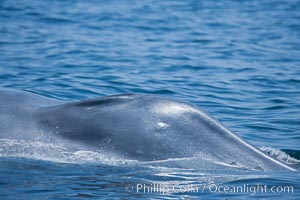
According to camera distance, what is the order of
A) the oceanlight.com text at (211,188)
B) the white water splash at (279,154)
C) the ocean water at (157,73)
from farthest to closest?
the white water splash at (279,154) → the ocean water at (157,73) → the oceanlight.com text at (211,188)

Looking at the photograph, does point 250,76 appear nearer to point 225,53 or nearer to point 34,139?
point 225,53

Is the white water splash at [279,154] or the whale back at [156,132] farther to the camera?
the white water splash at [279,154]

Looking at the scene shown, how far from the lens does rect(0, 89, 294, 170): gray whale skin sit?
6348 mm

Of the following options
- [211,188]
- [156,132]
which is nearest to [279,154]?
[211,188]

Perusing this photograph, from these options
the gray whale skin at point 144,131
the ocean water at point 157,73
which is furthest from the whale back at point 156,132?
the ocean water at point 157,73

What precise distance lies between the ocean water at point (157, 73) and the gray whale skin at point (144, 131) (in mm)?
157

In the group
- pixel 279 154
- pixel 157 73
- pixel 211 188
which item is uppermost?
pixel 157 73

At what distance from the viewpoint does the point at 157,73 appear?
16703mm

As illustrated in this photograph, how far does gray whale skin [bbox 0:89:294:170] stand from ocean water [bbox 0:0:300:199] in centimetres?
16

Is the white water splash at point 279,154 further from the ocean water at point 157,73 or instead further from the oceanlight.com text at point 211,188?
the oceanlight.com text at point 211,188

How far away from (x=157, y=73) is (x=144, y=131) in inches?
409

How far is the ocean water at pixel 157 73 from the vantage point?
6.59m

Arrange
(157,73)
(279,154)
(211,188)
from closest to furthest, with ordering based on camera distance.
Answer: (211,188)
(279,154)
(157,73)

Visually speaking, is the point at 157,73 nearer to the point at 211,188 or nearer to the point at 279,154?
the point at 279,154
